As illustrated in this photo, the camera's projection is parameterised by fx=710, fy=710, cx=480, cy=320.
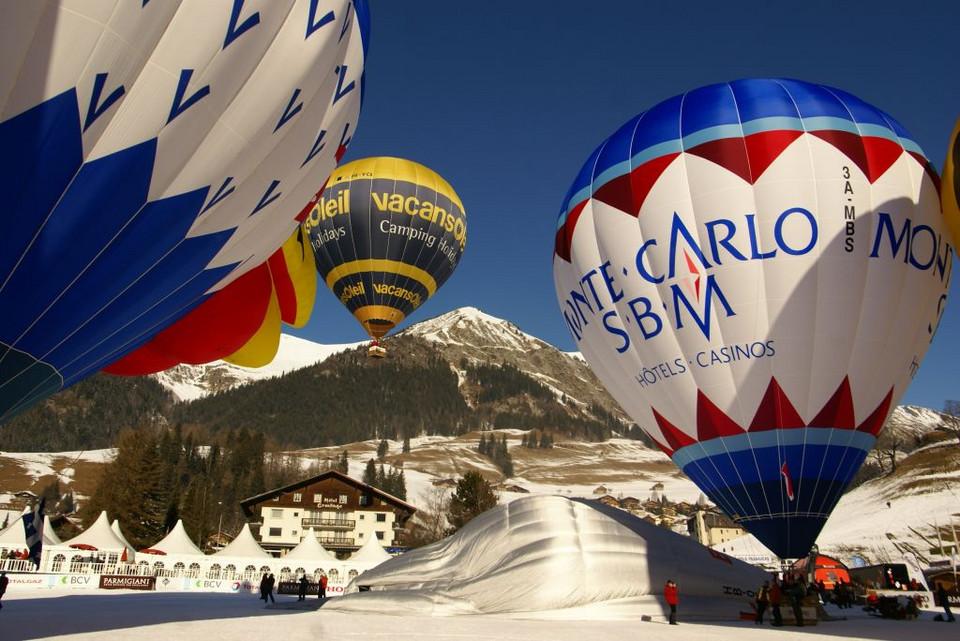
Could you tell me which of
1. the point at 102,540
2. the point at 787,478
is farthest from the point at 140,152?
the point at 102,540

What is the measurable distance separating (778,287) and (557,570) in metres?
7.40

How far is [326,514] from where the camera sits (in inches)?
2601

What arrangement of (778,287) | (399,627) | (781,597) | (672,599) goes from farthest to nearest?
(778,287), (781,597), (672,599), (399,627)

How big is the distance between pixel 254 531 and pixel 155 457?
38.3ft

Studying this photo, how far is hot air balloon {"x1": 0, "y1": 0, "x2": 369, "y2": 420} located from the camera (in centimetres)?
695

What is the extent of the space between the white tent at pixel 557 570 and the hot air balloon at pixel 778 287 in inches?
68.9

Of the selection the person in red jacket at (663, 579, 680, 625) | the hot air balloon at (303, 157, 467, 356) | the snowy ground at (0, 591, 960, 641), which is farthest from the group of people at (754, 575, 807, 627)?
the hot air balloon at (303, 157, 467, 356)

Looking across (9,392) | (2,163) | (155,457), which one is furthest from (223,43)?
(155,457)

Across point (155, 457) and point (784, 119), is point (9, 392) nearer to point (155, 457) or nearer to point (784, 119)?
point (784, 119)

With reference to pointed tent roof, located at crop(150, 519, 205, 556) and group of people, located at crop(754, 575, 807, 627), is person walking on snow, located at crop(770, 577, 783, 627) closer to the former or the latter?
group of people, located at crop(754, 575, 807, 627)

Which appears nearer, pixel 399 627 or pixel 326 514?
pixel 399 627

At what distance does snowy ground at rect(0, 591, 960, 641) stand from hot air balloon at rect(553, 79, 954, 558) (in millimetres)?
2903

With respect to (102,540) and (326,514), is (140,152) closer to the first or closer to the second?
(102,540)

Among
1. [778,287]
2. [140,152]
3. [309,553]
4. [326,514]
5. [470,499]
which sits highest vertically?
[140,152]
